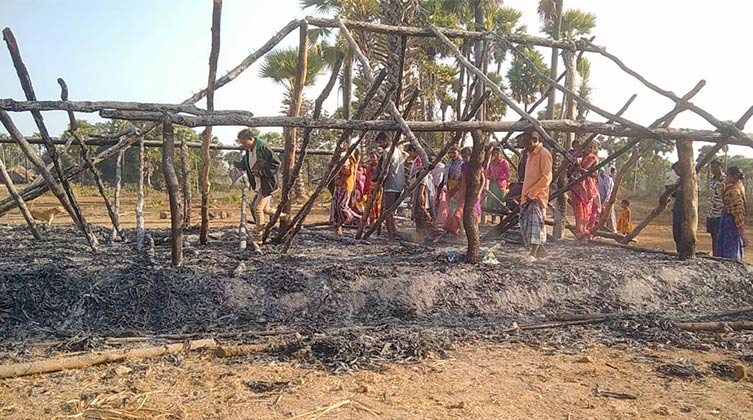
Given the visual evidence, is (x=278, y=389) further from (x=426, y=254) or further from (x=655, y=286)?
(x=655, y=286)

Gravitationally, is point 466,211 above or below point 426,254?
above

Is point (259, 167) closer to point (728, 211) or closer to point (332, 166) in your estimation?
point (332, 166)

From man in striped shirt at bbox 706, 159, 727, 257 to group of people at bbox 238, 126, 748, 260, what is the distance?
0.04 ft

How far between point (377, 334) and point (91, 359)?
2.21m

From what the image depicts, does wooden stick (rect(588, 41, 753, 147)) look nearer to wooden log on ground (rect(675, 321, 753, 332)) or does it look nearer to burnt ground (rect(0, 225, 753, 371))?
burnt ground (rect(0, 225, 753, 371))

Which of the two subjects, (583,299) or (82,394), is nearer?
(82,394)

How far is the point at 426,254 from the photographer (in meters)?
6.66

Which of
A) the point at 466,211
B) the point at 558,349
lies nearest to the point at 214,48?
the point at 466,211

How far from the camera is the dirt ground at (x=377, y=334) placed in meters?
3.19

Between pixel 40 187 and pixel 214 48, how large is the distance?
3.19m

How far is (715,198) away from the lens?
25.1 feet

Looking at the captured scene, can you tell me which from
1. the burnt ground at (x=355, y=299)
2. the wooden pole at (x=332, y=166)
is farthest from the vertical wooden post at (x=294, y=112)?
the burnt ground at (x=355, y=299)

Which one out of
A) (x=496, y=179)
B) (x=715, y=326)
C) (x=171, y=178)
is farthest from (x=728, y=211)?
(x=171, y=178)

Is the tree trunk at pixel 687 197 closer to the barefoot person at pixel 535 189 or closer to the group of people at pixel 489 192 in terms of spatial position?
the group of people at pixel 489 192
